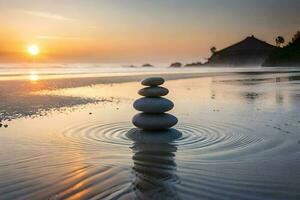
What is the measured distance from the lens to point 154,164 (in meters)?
9.10

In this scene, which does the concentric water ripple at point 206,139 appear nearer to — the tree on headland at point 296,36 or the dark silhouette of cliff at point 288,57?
the dark silhouette of cliff at point 288,57

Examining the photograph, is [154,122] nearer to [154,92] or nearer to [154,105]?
[154,105]

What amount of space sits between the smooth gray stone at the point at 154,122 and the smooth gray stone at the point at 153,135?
15cm

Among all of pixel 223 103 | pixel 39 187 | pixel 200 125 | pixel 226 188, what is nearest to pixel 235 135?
pixel 200 125

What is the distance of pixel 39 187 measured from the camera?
A: 7.37m

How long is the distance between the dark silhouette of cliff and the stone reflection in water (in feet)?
452

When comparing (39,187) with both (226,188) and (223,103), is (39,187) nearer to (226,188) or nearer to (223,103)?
(226,188)

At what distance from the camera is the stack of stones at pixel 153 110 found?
13023mm

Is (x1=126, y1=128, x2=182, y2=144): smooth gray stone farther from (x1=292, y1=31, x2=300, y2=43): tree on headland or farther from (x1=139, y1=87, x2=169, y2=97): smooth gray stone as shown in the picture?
(x1=292, y1=31, x2=300, y2=43): tree on headland

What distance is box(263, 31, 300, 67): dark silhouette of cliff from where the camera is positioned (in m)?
143

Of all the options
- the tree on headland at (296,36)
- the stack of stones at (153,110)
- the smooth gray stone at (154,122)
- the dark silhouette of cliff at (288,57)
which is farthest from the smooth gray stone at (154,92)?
the tree on headland at (296,36)

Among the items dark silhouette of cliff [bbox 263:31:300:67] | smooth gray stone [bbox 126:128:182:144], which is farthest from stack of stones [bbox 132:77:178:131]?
dark silhouette of cliff [bbox 263:31:300:67]

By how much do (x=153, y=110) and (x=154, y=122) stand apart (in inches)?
Result: 21.5

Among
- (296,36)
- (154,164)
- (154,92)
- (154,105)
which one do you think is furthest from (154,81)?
(296,36)
